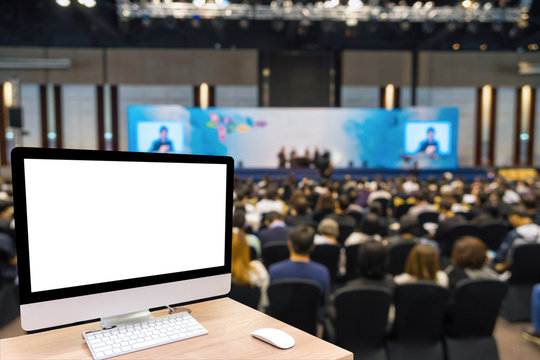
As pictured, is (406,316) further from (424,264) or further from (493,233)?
(493,233)

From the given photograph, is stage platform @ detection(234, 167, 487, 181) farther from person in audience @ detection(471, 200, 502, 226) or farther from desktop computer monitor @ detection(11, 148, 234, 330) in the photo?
desktop computer monitor @ detection(11, 148, 234, 330)

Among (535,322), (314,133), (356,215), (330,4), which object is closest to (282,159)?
(314,133)

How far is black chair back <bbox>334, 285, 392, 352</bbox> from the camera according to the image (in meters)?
2.70

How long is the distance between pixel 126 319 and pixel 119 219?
1.02ft

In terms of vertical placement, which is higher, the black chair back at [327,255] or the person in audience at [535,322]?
the black chair back at [327,255]

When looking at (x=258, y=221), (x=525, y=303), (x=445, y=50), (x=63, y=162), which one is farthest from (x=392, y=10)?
(x=63, y=162)

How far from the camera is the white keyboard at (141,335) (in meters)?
1.24

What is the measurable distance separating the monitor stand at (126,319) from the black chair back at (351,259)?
3.11m

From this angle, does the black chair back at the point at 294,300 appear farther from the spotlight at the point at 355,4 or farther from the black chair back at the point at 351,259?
the spotlight at the point at 355,4

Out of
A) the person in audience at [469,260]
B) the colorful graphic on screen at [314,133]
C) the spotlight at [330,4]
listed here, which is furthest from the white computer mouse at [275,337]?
the colorful graphic on screen at [314,133]

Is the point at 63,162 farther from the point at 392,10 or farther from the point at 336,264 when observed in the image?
the point at 392,10

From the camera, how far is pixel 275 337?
1312mm

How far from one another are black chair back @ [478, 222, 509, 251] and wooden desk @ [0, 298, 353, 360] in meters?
5.00

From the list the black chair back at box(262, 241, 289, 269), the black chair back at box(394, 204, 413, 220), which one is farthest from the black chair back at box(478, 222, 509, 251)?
the black chair back at box(262, 241, 289, 269)
